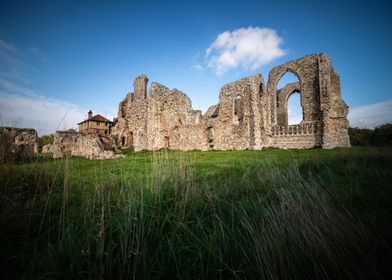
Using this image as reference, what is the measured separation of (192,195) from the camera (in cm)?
205

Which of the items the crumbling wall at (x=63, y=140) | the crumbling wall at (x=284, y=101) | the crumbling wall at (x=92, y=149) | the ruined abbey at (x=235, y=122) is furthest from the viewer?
the crumbling wall at (x=284, y=101)

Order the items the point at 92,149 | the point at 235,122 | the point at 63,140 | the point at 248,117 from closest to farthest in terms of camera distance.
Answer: the point at 92,149, the point at 248,117, the point at 235,122, the point at 63,140

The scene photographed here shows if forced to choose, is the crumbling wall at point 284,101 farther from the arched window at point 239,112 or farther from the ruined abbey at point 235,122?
the arched window at point 239,112

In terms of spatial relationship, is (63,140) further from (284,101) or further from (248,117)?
(284,101)

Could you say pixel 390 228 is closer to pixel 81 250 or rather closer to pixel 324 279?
pixel 324 279

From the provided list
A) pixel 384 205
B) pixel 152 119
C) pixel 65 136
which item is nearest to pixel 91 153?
pixel 152 119

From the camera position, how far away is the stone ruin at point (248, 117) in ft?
43.5

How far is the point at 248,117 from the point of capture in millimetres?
13516

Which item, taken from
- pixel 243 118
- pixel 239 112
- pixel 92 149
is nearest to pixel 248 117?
pixel 243 118

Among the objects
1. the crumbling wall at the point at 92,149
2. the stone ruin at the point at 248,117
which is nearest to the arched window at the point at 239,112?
the stone ruin at the point at 248,117

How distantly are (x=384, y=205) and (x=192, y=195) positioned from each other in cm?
171

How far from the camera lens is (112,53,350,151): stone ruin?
13.2 metres

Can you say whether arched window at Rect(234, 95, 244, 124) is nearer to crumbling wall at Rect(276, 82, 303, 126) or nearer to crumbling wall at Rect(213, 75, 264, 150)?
crumbling wall at Rect(213, 75, 264, 150)

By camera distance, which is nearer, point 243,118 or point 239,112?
point 243,118
